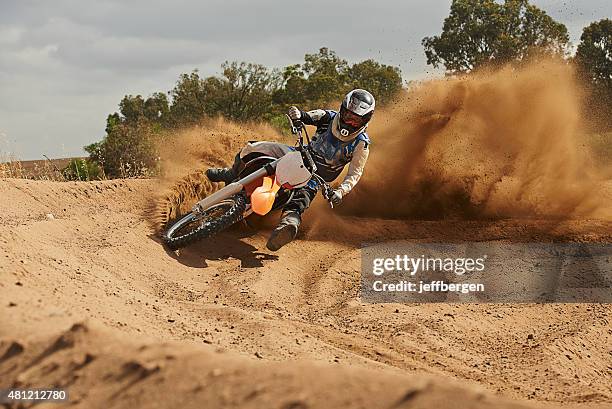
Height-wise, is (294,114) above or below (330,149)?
above

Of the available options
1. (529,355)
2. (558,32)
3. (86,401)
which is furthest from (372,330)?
(558,32)

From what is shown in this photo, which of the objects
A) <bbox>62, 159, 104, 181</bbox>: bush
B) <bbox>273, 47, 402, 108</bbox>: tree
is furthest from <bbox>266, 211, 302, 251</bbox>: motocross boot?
<bbox>273, 47, 402, 108</bbox>: tree

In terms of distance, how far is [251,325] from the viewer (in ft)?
19.6

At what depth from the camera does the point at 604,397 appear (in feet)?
17.4

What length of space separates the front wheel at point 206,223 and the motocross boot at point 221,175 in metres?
1.07

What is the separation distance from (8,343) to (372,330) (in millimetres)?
3432

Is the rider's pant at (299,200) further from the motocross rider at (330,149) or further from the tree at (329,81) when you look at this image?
the tree at (329,81)

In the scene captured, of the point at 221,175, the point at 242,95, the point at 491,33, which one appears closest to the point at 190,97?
the point at 242,95

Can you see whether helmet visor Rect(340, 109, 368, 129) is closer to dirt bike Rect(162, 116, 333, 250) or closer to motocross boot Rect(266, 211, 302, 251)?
dirt bike Rect(162, 116, 333, 250)

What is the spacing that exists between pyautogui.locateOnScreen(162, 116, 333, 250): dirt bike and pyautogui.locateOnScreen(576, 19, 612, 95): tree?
31828 mm

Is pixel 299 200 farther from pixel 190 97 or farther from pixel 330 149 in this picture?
pixel 190 97

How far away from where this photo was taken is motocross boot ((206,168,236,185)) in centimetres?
995

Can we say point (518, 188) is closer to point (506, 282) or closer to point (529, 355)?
point (506, 282)

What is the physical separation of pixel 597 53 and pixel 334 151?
33.4 metres
